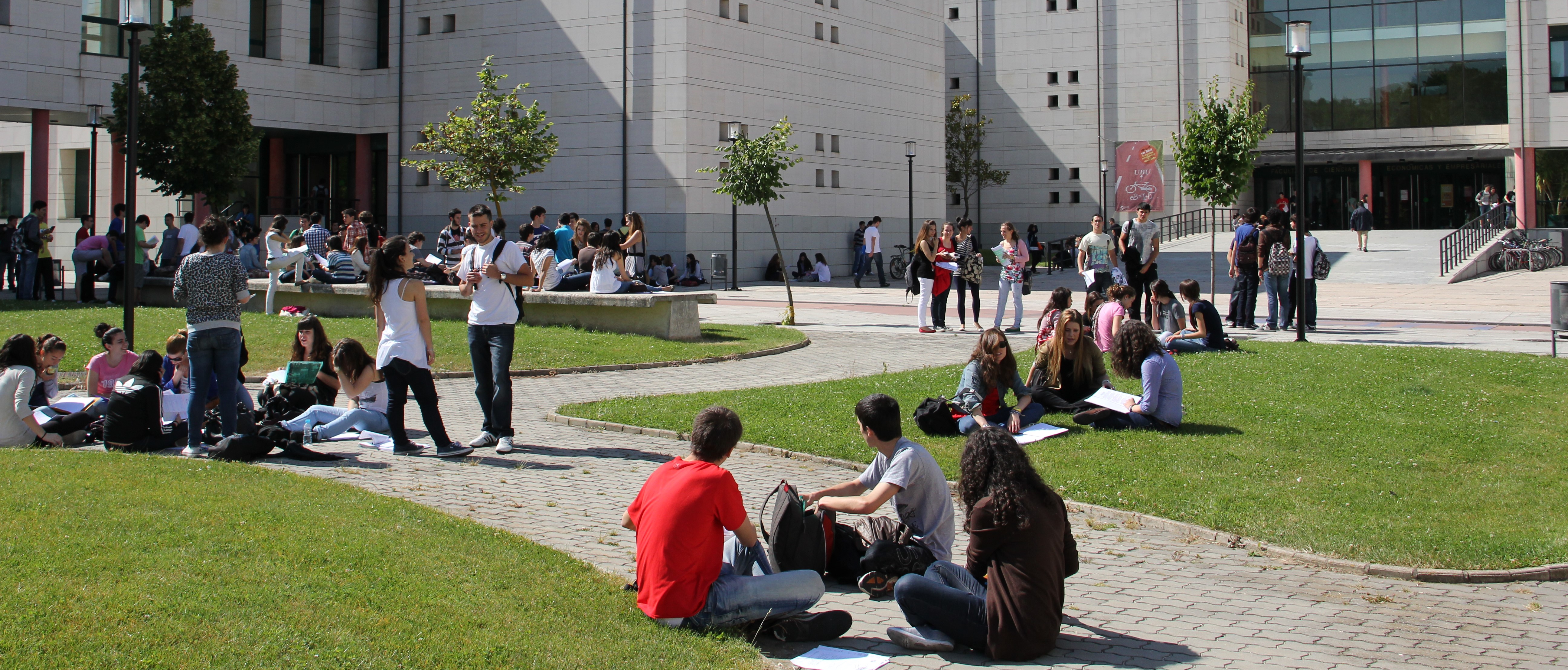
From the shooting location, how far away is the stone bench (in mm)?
18016

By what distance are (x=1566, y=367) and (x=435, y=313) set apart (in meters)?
15.3

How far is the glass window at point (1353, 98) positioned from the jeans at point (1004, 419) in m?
46.6

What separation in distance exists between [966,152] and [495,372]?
45.4 metres

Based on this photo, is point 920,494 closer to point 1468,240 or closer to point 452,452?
point 452,452

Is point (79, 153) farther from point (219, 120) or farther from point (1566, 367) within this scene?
point (1566, 367)

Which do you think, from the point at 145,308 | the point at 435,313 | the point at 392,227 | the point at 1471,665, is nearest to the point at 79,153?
the point at 392,227

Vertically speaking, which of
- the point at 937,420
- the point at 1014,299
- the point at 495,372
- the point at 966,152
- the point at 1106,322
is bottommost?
the point at 937,420

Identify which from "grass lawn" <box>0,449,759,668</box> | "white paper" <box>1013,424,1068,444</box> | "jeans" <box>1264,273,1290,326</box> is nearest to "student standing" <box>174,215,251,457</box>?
"grass lawn" <box>0,449,759,668</box>

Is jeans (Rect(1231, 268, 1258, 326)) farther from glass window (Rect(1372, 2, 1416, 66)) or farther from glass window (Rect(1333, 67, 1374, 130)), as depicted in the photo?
glass window (Rect(1372, 2, 1416, 66))

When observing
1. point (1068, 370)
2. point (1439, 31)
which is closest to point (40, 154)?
point (1068, 370)

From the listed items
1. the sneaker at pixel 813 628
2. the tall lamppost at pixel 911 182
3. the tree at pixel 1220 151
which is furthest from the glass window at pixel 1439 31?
the sneaker at pixel 813 628

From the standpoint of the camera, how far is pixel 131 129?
43.3 feet

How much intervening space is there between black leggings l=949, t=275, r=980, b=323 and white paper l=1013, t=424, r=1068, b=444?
9253 millimetres

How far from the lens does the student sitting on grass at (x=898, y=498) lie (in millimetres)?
5988
